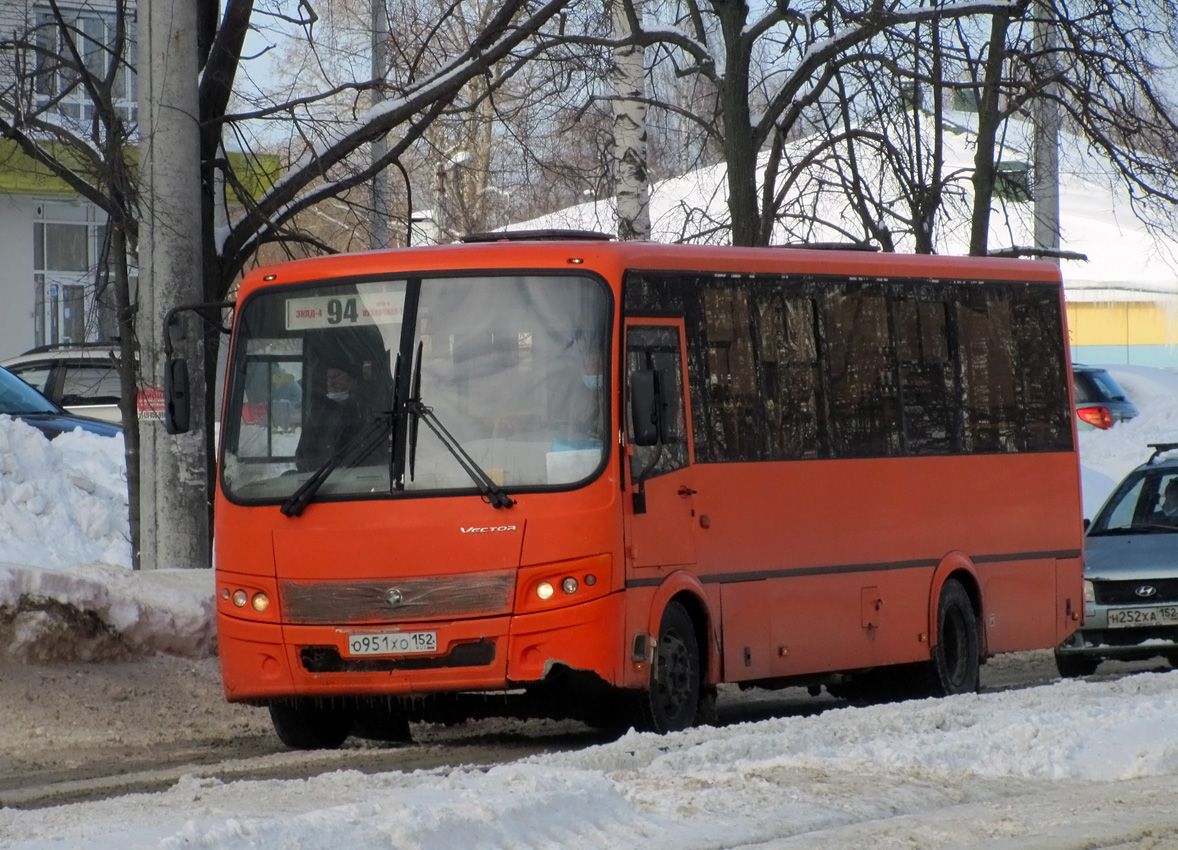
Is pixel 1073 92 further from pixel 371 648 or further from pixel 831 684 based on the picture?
pixel 371 648

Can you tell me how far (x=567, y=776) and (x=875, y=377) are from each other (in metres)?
5.86

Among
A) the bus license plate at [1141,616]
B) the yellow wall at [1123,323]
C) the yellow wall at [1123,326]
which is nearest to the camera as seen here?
the bus license plate at [1141,616]

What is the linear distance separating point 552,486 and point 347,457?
1114 mm

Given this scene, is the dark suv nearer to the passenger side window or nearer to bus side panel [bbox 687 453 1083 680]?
bus side panel [bbox 687 453 1083 680]

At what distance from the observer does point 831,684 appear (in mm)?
13922

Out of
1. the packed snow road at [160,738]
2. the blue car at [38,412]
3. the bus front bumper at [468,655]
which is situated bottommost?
the packed snow road at [160,738]

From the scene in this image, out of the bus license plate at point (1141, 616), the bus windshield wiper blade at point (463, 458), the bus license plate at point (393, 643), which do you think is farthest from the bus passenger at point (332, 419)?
the bus license plate at point (1141, 616)

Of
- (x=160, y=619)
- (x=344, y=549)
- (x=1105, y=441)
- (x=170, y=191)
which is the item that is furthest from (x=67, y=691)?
(x=1105, y=441)

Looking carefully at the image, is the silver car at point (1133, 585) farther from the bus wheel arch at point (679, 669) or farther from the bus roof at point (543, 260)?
the bus wheel arch at point (679, 669)

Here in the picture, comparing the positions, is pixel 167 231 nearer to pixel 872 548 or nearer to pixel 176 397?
pixel 176 397

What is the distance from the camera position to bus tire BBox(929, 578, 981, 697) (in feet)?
44.1

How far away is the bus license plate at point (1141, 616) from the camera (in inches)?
572

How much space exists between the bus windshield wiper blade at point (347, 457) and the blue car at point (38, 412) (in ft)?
40.4

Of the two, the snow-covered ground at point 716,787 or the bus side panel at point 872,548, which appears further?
the bus side panel at point 872,548
